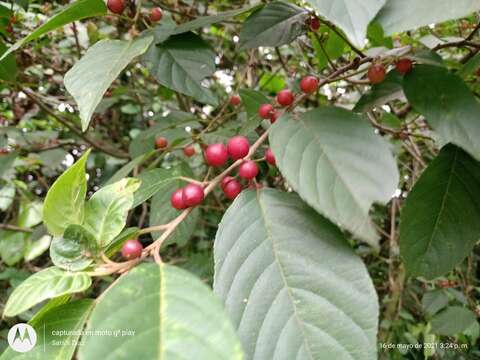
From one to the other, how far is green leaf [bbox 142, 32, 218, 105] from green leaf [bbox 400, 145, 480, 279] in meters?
0.54

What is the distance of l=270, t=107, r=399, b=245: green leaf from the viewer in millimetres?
576

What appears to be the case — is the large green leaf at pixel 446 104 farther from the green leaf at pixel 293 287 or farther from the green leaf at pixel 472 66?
the green leaf at pixel 293 287

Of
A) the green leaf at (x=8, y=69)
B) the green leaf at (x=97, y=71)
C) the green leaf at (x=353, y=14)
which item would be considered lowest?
the green leaf at (x=8, y=69)

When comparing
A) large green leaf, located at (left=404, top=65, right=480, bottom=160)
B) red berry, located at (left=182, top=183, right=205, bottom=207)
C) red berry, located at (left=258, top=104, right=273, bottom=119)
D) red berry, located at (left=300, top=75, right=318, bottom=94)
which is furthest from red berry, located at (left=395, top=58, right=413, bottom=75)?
red berry, located at (left=182, top=183, right=205, bottom=207)

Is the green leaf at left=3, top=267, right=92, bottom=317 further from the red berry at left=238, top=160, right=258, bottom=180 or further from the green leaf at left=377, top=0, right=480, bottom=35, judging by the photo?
the green leaf at left=377, top=0, right=480, bottom=35

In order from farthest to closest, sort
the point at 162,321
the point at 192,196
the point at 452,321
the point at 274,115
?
the point at 452,321
the point at 274,115
the point at 192,196
the point at 162,321

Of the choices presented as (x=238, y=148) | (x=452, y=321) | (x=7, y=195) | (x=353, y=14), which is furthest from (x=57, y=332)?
(x=7, y=195)

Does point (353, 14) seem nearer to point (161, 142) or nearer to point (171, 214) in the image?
point (171, 214)

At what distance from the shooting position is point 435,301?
1777 millimetres

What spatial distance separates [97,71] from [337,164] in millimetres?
449

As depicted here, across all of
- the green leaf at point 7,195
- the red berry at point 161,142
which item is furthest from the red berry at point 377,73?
the green leaf at point 7,195

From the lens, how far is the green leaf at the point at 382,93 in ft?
2.88

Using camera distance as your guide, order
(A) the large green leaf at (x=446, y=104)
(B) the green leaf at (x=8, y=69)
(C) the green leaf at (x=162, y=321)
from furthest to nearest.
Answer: (B) the green leaf at (x=8, y=69)
(A) the large green leaf at (x=446, y=104)
(C) the green leaf at (x=162, y=321)

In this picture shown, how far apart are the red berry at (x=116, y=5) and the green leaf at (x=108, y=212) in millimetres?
527
